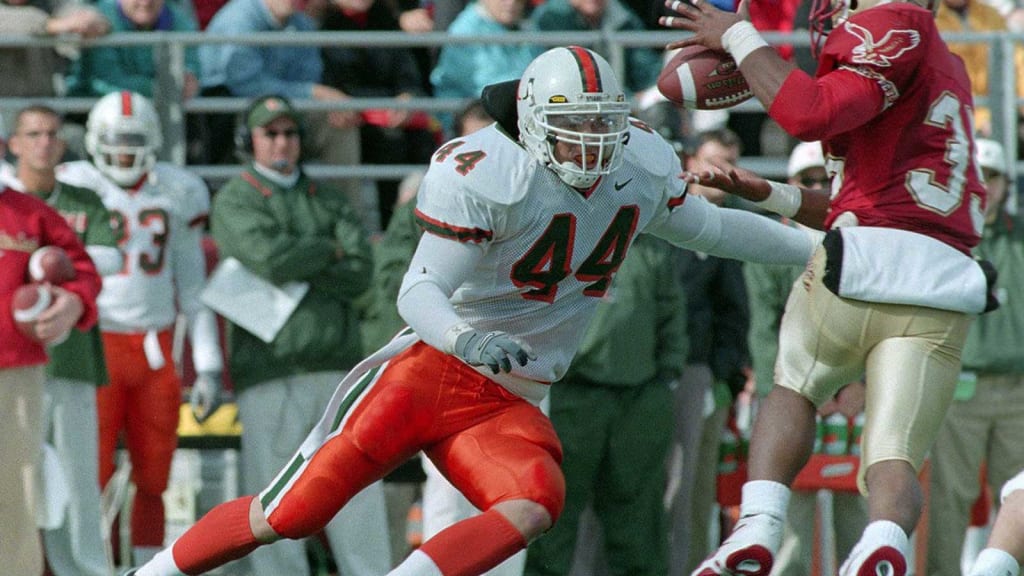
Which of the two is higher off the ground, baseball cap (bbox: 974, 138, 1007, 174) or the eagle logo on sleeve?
the eagle logo on sleeve

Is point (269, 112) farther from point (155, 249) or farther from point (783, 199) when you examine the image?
point (783, 199)

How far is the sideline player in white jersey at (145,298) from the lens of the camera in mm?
7395

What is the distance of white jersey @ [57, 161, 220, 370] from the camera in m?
7.46

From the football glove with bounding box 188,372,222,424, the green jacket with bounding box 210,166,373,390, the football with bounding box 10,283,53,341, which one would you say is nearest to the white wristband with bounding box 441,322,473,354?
the football with bounding box 10,283,53,341

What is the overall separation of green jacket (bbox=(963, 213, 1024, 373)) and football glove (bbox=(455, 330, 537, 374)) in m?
3.57

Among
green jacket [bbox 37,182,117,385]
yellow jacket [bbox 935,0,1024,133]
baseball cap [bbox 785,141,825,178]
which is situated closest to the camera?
green jacket [bbox 37,182,117,385]

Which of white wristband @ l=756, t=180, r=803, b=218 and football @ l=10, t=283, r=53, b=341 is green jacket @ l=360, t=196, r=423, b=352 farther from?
white wristband @ l=756, t=180, r=803, b=218

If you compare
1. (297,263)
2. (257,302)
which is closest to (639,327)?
(297,263)

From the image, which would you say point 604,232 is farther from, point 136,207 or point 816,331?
→ point 136,207

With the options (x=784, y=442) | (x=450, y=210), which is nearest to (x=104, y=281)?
(x=450, y=210)

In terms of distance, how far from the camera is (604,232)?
5.11m

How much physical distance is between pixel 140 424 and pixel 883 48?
3.82 meters

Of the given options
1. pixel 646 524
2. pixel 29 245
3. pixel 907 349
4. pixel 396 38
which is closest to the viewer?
pixel 907 349

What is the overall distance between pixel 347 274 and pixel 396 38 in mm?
1465
